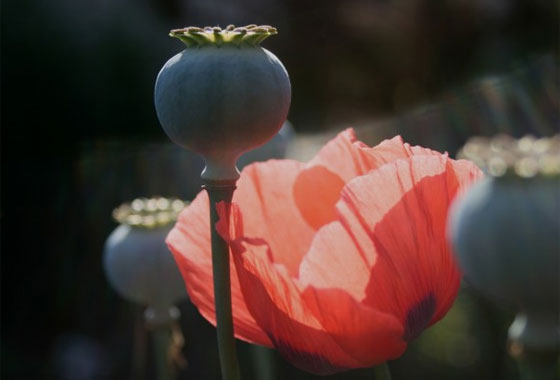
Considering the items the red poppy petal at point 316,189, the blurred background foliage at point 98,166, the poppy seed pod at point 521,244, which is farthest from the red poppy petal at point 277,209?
the blurred background foliage at point 98,166

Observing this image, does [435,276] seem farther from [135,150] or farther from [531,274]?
[135,150]

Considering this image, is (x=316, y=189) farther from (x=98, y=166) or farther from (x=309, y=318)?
(x=98, y=166)

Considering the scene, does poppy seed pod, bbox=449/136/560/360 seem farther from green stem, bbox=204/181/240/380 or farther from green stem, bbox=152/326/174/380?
green stem, bbox=152/326/174/380

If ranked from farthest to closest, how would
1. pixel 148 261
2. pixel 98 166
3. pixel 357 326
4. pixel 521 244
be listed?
pixel 98 166 → pixel 148 261 → pixel 357 326 → pixel 521 244

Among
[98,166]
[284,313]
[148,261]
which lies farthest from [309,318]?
[98,166]

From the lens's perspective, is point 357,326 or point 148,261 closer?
point 357,326
